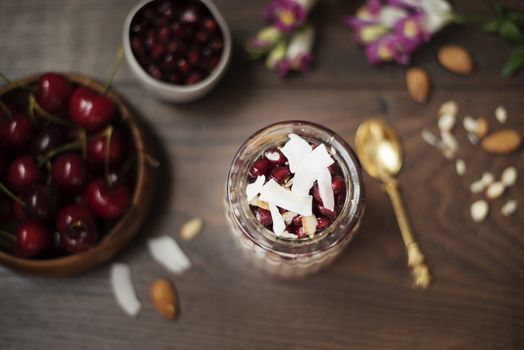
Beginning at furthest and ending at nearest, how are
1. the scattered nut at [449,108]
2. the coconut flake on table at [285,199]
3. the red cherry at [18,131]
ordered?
1. the scattered nut at [449,108]
2. the red cherry at [18,131]
3. the coconut flake on table at [285,199]

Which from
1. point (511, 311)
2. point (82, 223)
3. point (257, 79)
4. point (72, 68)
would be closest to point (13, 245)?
point (82, 223)

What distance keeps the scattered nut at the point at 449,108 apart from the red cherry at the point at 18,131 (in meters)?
0.52

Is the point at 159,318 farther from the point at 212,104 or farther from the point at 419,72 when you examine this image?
the point at 419,72

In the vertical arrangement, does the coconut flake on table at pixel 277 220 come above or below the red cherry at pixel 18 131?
below

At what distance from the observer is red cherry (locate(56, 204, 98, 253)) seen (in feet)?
2.16

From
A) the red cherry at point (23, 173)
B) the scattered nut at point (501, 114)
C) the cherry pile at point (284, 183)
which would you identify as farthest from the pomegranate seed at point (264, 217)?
the scattered nut at point (501, 114)

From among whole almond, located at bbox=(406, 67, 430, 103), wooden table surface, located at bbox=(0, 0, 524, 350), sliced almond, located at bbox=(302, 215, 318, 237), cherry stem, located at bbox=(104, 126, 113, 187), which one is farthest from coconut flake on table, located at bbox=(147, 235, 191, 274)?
whole almond, located at bbox=(406, 67, 430, 103)

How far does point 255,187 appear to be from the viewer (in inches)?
23.3

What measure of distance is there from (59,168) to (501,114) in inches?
22.1

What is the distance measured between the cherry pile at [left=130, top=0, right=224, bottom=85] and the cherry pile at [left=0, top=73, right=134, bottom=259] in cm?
8

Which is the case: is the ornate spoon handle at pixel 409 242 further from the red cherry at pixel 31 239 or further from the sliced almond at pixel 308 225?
the red cherry at pixel 31 239

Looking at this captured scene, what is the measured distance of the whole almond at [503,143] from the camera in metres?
0.78

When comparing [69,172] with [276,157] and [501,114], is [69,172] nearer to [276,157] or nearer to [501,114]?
[276,157]

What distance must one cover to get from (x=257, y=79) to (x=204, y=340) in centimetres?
34
